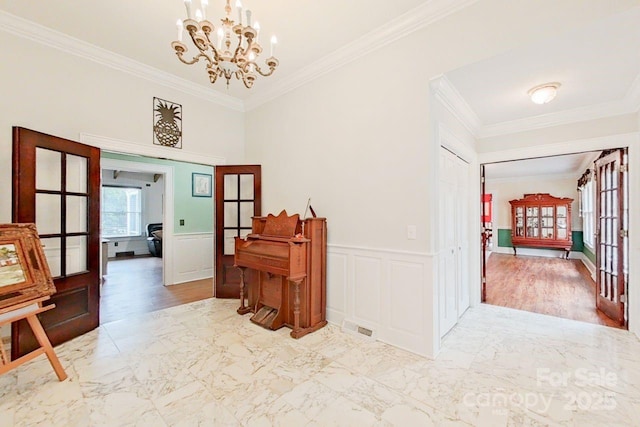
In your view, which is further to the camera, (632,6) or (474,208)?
(474,208)

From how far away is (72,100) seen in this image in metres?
3.00

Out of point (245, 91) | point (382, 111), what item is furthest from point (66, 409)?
point (245, 91)

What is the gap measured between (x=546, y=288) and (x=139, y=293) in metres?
6.84

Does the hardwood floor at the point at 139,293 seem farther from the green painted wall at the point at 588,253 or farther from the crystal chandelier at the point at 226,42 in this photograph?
the green painted wall at the point at 588,253

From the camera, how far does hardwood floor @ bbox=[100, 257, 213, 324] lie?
12.2 ft

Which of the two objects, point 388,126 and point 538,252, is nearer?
point 388,126

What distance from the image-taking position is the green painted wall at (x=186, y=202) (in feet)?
17.5

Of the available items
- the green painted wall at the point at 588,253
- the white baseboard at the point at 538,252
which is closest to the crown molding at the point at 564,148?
the green painted wall at the point at 588,253

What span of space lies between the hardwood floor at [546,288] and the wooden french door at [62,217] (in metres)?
5.14

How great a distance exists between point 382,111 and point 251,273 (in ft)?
7.94

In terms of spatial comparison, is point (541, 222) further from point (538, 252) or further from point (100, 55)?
point (100, 55)

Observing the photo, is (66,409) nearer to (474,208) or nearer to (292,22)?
(292,22)

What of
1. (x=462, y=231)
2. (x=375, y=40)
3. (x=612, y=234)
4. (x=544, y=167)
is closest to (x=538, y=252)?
(x=544, y=167)

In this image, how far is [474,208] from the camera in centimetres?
402
